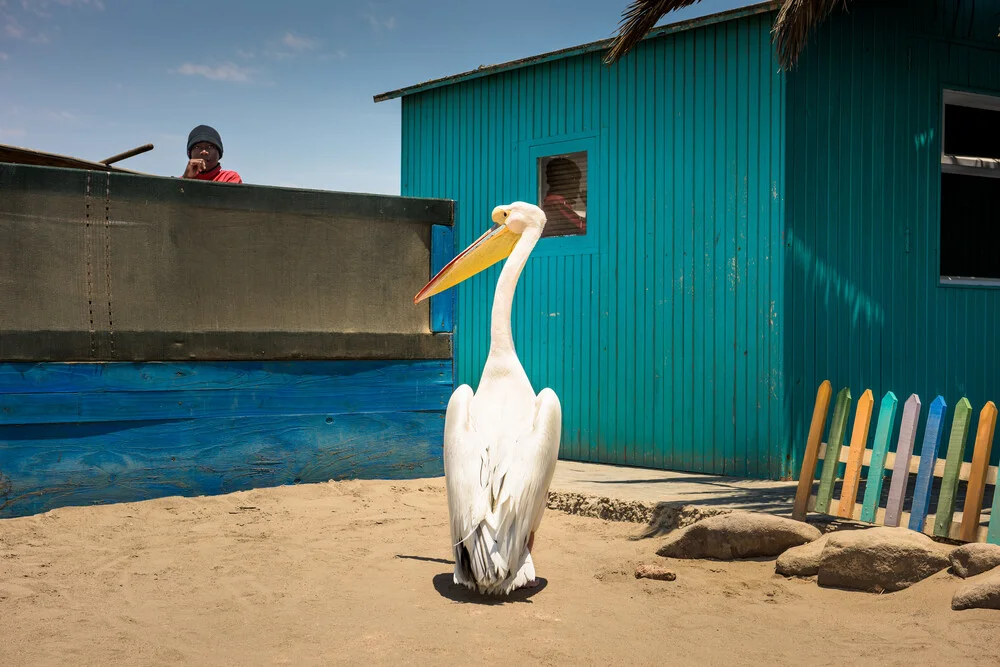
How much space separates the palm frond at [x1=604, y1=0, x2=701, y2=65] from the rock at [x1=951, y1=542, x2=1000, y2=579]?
4.89 m

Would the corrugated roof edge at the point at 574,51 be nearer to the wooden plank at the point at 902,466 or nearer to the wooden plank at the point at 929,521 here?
the wooden plank at the point at 902,466

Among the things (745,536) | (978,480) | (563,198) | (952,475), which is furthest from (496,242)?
(563,198)

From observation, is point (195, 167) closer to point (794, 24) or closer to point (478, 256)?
point (478, 256)

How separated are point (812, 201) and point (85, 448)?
6.21 meters

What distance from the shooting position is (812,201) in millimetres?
8812

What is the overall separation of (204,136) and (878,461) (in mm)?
6029

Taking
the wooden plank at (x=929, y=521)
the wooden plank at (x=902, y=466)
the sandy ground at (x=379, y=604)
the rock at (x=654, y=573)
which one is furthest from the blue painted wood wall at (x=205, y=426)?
the wooden plank at (x=902, y=466)

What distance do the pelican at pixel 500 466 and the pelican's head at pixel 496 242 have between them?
295 millimetres

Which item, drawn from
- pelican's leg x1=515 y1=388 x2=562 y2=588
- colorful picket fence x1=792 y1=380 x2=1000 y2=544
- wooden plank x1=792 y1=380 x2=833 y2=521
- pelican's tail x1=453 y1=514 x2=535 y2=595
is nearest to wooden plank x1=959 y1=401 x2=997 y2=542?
colorful picket fence x1=792 y1=380 x2=1000 y2=544

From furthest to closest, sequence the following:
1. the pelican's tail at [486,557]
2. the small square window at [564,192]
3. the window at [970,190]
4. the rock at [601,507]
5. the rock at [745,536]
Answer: the small square window at [564,192]
the window at [970,190]
the rock at [601,507]
the rock at [745,536]
the pelican's tail at [486,557]

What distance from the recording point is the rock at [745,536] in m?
6.17

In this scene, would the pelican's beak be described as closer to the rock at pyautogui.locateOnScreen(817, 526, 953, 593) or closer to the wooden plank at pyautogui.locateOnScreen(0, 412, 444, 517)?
the wooden plank at pyautogui.locateOnScreen(0, 412, 444, 517)

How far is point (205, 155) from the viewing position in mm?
8758

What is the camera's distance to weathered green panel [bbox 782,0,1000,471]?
8.74 m
